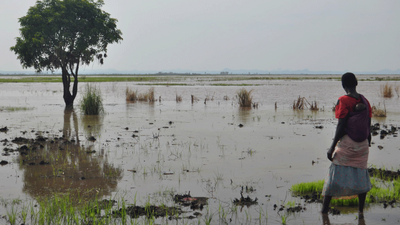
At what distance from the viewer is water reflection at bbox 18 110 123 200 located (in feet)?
19.7

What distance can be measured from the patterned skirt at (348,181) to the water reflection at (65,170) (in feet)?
10.9

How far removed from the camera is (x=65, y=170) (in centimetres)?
720

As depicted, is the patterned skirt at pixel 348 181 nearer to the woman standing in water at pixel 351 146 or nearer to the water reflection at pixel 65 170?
the woman standing in water at pixel 351 146

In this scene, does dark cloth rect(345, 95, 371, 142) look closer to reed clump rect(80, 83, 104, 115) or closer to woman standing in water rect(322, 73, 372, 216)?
woman standing in water rect(322, 73, 372, 216)

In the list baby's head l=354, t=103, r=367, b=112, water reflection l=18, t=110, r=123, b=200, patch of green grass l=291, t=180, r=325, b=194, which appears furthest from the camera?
water reflection l=18, t=110, r=123, b=200

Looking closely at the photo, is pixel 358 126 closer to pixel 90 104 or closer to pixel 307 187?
pixel 307 187

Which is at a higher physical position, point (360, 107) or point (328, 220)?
point (360, 107)

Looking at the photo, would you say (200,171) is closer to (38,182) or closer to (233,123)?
(38,182)

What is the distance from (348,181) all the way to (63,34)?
16.9 metres

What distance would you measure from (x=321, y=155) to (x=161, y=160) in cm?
363

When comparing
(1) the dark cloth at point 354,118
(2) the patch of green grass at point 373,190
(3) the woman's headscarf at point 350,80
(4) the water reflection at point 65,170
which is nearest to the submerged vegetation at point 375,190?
(2) the patch of green grass at point 373,190

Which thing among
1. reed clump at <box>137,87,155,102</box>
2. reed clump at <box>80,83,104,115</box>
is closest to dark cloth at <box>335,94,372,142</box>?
reed clump at <box>80,83,104,115</box>

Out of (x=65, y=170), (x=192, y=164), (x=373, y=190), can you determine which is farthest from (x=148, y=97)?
(x=373, y=190)

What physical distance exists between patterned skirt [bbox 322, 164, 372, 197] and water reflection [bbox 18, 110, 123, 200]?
131 inches
